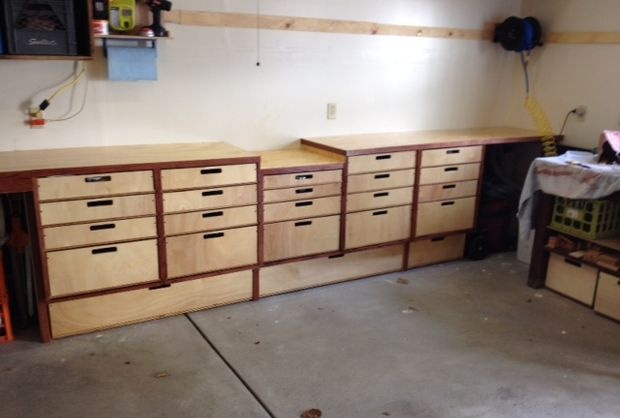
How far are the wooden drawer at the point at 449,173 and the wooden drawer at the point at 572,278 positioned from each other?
0.80m

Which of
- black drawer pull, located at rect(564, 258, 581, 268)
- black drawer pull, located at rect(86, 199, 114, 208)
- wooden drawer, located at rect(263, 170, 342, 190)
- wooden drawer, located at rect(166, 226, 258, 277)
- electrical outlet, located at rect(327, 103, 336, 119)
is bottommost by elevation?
black drawer pull, located at rect(564, 258, 581, 268)

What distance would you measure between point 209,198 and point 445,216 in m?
1.81

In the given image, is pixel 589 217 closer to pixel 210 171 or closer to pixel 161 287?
pixel 210 171

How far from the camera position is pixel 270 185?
3.25 m

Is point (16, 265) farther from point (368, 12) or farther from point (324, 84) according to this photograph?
point (368, 12)

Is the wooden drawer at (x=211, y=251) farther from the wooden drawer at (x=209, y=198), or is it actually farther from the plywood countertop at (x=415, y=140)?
the plywood countertop at (x=415, y=140)

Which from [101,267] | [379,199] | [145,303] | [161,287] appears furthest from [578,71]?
[101,267]

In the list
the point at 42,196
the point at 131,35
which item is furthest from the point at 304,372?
the point at 131,35

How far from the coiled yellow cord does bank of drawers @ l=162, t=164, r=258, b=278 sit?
2.44 m

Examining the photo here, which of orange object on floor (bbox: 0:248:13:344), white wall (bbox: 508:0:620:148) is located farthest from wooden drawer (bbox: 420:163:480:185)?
orange object on floor (bbox: 0:248:13:344)

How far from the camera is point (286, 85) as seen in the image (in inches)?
147

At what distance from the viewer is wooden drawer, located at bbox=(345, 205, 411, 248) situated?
143 inches

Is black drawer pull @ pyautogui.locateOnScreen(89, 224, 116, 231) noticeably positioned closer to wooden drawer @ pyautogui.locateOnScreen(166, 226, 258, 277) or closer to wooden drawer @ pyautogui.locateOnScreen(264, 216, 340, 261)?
wooden drawer @ pyautogui.locateOnScreen(166, 226, 258, 277)

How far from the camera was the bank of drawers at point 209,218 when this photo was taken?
2.98 metres
